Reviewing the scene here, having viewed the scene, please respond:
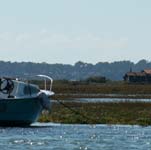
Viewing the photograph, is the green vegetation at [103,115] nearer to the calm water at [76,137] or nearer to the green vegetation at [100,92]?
the calm water at [76,137]

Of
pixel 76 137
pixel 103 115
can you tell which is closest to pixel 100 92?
pixel 103 115

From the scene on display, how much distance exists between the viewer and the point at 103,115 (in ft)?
212

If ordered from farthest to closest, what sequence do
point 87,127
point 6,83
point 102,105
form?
point 102,105
point 6,83
point 87,127

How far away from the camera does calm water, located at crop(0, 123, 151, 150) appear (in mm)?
42594

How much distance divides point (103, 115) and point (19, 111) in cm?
907

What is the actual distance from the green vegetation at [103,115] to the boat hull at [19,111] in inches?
112

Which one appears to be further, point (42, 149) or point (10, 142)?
point (10, 142)

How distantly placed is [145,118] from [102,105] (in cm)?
1650

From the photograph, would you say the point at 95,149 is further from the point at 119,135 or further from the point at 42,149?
the point at 119,135

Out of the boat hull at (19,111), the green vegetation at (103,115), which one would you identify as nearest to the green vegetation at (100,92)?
the green vegetation at (103,115)

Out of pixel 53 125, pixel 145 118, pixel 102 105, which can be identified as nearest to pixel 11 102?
pixel 53 125

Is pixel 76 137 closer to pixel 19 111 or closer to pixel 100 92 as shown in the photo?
pixel 19 111

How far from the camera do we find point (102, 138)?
47.2m

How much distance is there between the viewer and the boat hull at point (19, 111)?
56.9m
